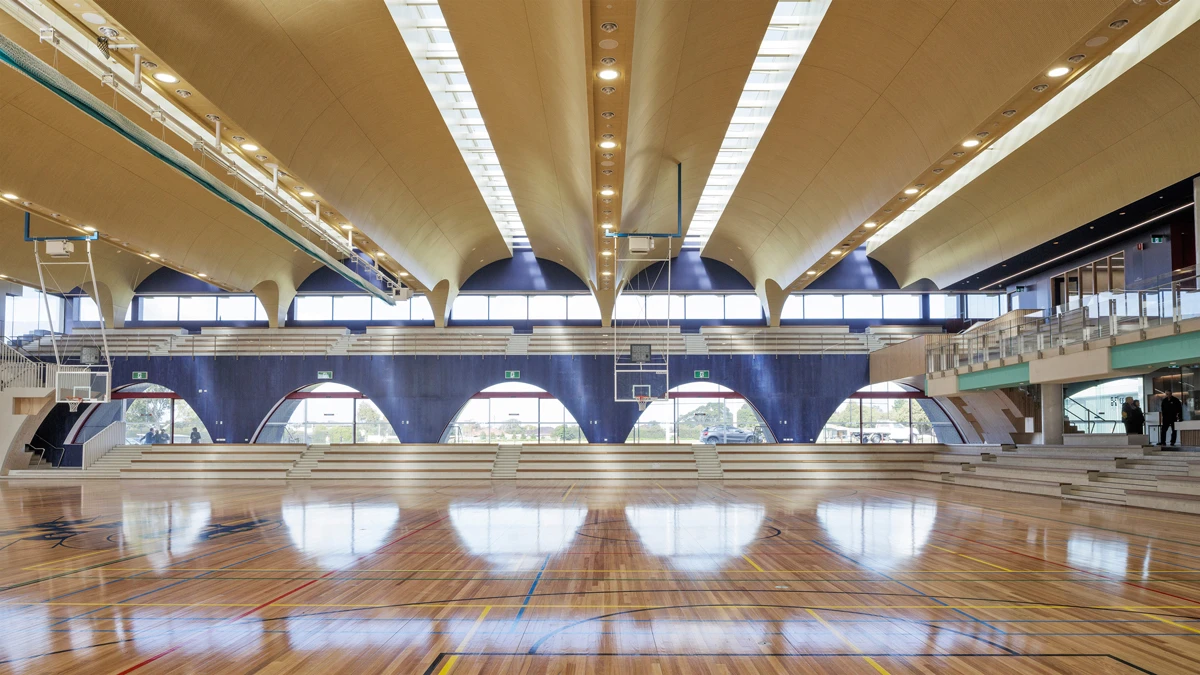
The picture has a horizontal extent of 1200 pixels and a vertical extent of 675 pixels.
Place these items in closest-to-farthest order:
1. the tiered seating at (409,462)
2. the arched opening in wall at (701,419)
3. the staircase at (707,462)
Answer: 1. the tiered seating at (409,462)
2. the staircase at (707,462)
3. the arched opening in wall at (701,419)

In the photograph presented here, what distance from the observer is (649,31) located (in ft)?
40.0

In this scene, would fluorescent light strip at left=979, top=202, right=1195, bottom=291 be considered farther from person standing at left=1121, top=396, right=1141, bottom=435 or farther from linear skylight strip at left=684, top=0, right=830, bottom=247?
linear skylight strip at left=684, top=0, right=830, bottom=247

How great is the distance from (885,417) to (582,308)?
14001 mm

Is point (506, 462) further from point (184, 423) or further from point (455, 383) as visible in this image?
point (184, 423)

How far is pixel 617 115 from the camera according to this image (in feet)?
40.9

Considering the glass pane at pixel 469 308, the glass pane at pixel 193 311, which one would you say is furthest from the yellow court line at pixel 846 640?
the glass pane at pixel 193 311

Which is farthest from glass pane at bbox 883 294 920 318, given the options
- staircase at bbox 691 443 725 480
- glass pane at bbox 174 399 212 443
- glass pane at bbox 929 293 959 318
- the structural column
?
glass pane at bbox 174 399 212 443

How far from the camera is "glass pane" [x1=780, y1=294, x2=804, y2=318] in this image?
3369 centimetres

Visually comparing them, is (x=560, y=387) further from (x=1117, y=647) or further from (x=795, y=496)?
(x=1117, y=647)

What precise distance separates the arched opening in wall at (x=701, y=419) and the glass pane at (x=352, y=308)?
40.9ft

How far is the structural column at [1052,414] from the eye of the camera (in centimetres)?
2145

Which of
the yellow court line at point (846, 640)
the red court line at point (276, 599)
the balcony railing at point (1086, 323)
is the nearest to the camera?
the yellow court line at point (846, 640)

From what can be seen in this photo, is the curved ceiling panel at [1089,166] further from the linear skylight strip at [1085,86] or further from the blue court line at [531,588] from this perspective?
the blue court line at [531,588]

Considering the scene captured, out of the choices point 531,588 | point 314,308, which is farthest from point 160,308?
point 531,588
